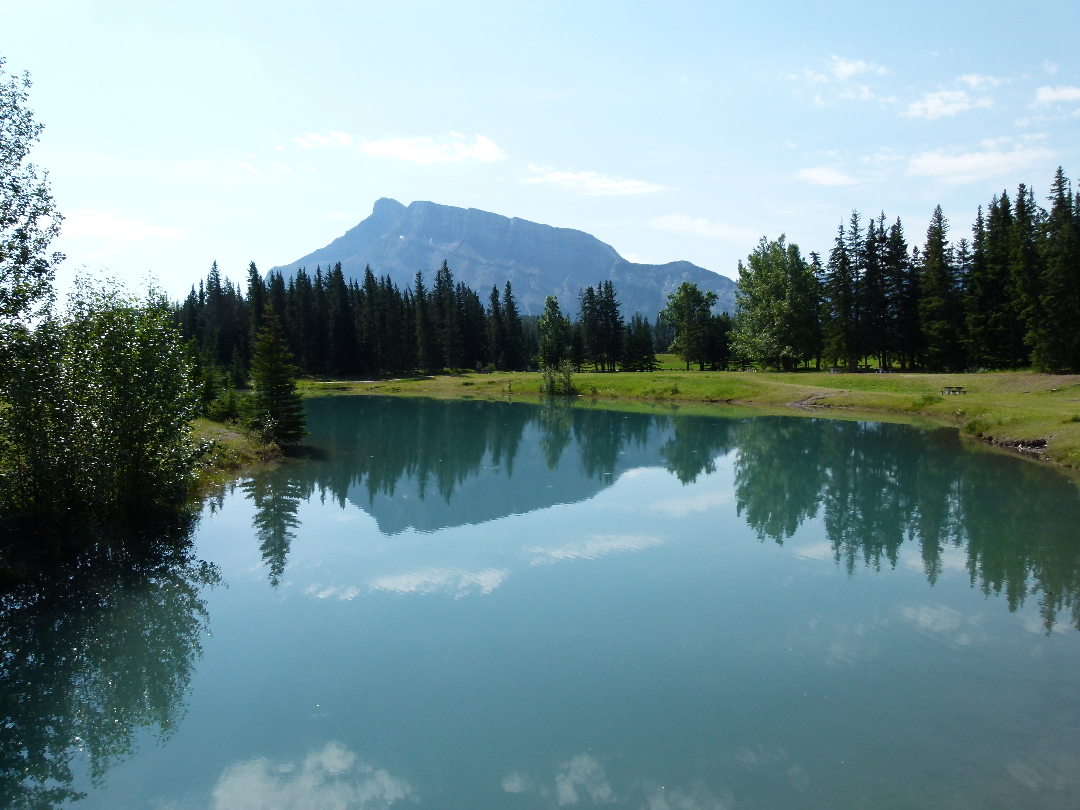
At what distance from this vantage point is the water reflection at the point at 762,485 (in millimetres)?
18281

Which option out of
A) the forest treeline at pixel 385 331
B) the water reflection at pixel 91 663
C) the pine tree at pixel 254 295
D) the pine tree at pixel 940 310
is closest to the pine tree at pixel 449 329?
the forest treeline at pixel 385 331

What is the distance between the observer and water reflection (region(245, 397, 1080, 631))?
18281mm

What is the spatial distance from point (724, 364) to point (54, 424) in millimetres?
95313

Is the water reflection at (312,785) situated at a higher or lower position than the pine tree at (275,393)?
lower

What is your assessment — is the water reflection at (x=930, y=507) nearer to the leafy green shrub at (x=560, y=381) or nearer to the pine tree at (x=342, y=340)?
the leafy green shrub at (x=560, y=381)

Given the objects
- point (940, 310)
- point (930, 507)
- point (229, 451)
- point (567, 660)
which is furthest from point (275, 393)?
point (940, 310)

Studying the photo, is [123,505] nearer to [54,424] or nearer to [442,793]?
[54,424]

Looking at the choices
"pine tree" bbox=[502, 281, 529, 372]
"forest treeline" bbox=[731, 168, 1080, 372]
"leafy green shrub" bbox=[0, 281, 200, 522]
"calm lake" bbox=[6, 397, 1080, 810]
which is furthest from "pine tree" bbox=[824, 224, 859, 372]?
"leafy green shrub" bbox=[0, 281, 200, 522]

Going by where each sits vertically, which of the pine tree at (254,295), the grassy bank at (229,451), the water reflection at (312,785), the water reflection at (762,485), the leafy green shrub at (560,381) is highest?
the pine tree at (254,295)

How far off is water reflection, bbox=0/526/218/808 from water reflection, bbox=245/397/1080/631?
3.04 metres

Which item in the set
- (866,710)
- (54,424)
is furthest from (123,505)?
(866,710)

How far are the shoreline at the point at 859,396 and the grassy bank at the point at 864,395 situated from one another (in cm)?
7

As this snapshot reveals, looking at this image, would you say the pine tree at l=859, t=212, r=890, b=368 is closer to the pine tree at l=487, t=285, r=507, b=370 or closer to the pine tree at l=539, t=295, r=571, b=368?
the pine tree at l=539, t=295, r=571, b=368

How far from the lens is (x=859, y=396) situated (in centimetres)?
5738
